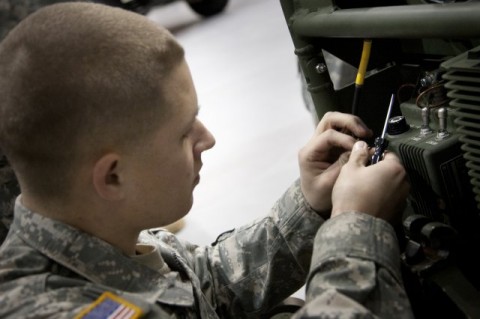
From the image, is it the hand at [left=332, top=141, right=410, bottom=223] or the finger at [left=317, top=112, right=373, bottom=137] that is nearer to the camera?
the hand at [left=332, top=141, right=410, bottom=223]

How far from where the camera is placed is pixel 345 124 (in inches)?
42.8

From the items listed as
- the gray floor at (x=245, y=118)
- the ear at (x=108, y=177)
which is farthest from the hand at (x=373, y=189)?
the gray floor at (x=245, y=118)

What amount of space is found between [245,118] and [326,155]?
2.35 meters

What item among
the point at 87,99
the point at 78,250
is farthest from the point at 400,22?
the point at 78,250

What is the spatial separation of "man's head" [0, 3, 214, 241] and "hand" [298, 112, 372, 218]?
285mm

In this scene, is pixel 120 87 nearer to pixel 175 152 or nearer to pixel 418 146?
pixel 175 152

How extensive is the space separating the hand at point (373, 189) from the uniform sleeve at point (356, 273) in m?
0.02

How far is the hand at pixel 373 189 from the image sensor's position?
2.87 ft

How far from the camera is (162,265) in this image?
3.43ft

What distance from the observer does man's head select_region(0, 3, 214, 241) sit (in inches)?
31.9

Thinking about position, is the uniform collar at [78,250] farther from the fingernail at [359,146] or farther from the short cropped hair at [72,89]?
the fingernail at [359,146]

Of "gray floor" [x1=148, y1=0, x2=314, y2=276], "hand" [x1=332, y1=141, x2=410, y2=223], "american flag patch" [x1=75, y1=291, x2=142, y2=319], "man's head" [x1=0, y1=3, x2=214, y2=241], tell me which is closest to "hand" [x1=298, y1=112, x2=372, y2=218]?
"hand" [x1=332, y1=141, x2=410, y2=223]

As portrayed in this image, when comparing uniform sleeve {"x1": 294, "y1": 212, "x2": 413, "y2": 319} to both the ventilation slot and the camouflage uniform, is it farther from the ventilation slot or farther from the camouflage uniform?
the ventilation slot

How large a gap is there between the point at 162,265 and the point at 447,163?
0.53 m
